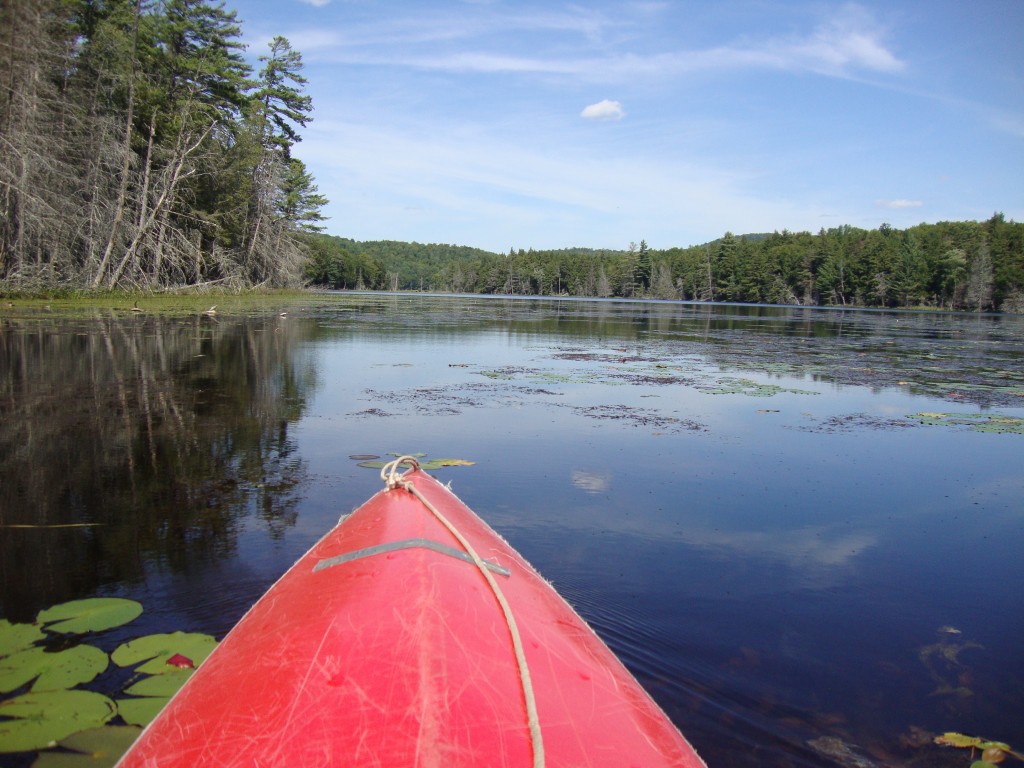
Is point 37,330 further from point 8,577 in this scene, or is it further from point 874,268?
point 874,268

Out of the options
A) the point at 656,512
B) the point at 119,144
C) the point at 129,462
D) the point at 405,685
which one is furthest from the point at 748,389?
the point at 119,144

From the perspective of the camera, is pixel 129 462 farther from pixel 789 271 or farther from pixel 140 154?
pixel 789 271

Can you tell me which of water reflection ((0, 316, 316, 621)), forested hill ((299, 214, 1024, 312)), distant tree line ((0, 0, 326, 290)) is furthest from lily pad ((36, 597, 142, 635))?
forested hill ((299, 214, 1024, 312))

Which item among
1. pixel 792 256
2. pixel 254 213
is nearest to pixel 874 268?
pixel 792 256

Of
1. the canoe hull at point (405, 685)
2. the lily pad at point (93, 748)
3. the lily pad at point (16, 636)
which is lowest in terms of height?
the lily pad at point (93, 748)

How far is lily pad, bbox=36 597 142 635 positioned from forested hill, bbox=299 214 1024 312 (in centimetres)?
5243

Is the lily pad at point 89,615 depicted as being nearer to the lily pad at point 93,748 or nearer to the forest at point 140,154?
the lily pad at point 93,748

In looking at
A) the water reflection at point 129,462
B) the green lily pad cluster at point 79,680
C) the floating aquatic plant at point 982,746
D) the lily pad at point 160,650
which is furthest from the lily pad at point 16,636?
the floating aquatic plant at point 982,746

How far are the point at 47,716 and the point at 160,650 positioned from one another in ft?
1.61

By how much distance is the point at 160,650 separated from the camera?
2836mm

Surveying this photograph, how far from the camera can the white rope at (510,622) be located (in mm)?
1539

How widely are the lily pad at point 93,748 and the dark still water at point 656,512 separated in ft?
1.12

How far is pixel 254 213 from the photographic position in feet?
141

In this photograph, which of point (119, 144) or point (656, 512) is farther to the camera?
point (119, 144)
